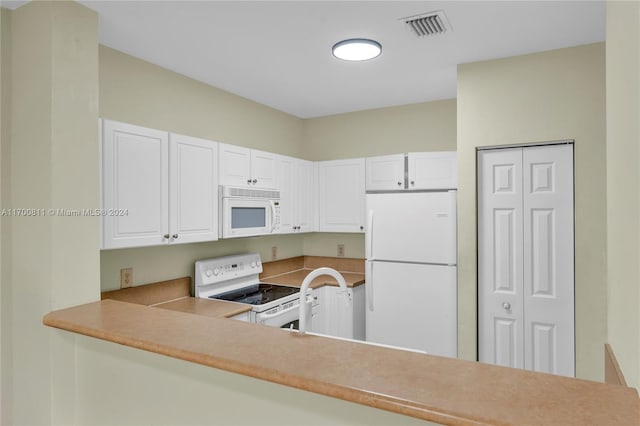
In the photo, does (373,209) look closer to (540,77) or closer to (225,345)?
(540,77)

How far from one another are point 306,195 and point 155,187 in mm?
1865

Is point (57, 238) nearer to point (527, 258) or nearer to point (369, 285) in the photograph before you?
point (369, 285)

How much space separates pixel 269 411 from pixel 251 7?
191cm

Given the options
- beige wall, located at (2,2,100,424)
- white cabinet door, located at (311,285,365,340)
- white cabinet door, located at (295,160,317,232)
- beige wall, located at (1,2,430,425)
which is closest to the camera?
beige wall, located at (1,2,430,425)

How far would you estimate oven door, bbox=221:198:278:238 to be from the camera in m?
3.01

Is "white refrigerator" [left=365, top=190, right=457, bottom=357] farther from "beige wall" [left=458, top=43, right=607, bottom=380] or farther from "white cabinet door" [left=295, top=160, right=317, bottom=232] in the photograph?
"white cabinet door" [left=295, top=160, right=317, bottom=232]

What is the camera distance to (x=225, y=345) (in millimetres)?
1352

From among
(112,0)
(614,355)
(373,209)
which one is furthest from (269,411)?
(373,209)

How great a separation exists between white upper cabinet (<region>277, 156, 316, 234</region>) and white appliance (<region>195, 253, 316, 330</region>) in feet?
1.68

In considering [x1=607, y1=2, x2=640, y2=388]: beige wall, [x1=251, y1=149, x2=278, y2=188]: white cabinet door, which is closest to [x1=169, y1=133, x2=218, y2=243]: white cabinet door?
[x1=251, y1=149, x2=278, y2=188]: white cabinet door

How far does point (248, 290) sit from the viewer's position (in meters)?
3.48

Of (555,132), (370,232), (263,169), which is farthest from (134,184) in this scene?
(555,132)

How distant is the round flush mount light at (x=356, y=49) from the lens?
2.46m

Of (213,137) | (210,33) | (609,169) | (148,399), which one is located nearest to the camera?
(609,169)
